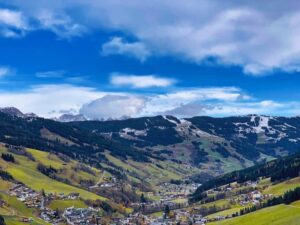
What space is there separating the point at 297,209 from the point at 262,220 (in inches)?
554

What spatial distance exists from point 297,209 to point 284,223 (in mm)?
20856

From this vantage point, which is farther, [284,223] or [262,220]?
[262,220]

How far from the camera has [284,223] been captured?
172500 millimetres

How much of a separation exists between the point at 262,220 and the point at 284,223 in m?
21.6

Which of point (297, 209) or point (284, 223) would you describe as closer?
point (284, 223)

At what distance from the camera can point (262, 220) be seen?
7623 inches

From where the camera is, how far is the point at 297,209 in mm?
190750
